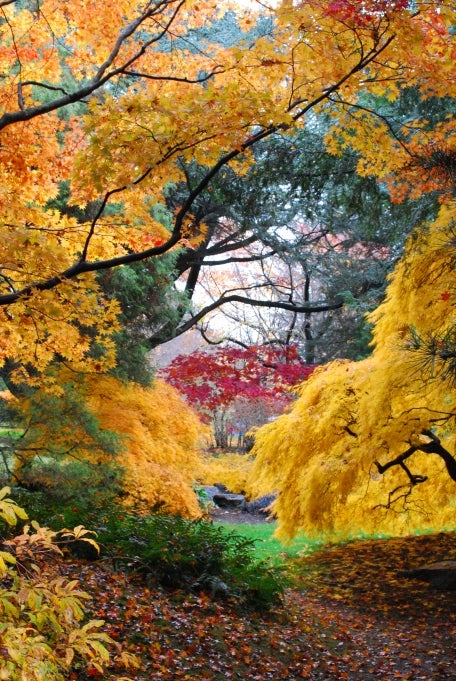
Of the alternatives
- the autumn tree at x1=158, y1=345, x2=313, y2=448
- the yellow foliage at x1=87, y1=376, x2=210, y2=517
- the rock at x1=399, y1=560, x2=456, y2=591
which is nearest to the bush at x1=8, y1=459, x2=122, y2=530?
the yellow foliage at x1=87, y1=376, x2=210, y2=517

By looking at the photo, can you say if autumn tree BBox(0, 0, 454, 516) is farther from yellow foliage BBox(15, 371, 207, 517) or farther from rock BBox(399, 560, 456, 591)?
rock BBox(399, 560, 456, 591)

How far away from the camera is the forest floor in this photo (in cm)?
414

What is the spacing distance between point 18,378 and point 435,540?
596 centimetres

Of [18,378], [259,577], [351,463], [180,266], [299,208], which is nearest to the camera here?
[259,577]

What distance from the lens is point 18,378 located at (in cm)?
685

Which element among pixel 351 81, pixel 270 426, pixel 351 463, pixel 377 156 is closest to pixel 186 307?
pixel 270 426

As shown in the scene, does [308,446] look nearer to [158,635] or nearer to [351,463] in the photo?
[351,463]

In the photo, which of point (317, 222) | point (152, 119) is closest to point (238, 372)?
point (317, 222)

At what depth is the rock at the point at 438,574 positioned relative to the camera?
6.93 metres

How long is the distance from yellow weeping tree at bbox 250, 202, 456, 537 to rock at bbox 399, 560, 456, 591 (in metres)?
0.88


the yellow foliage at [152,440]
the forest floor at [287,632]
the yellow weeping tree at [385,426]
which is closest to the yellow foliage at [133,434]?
the yellow foliage at [152,440]

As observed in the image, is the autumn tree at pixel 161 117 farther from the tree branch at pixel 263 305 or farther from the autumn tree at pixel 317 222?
the tree branch at pixel 263 305

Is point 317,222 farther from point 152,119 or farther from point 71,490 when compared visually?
point 152,119

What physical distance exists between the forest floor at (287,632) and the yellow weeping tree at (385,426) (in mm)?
1005
